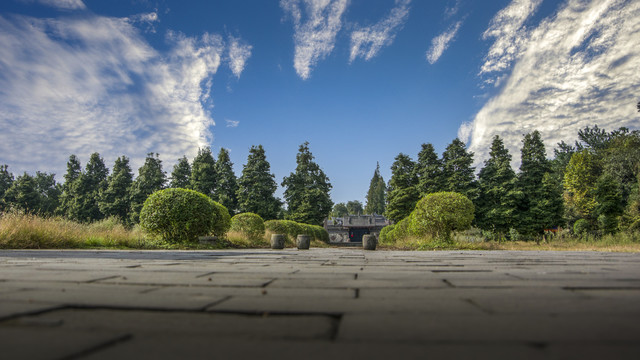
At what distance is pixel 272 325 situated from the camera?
3.67ft

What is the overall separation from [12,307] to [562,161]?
186 feet

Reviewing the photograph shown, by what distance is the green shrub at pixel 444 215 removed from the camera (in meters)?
11.3

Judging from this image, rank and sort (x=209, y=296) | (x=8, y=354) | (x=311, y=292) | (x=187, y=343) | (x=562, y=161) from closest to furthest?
1. (x=8, y=354)
2. (x=187, y=343)
3. (x=209, y=296)
4. (x=311, y=292)
5. (x=562, y=161)

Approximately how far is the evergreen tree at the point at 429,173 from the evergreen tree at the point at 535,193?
19.4 ft

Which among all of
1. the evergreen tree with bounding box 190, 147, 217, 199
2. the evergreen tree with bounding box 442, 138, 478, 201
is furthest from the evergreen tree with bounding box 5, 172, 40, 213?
the evergreen tree with bounding box 442, 138, 478, 201

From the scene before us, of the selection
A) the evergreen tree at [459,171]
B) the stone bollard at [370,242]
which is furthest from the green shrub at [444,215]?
the evergreen tree at [459,171]

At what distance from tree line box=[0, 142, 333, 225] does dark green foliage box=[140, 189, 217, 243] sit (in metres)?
19.2

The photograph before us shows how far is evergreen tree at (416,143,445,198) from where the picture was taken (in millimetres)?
25672

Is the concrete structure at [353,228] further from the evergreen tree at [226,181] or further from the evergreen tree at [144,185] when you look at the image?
the evergreen tree at [144,185]

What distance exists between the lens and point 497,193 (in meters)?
23.9

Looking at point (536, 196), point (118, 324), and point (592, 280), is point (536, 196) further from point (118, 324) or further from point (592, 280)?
point (118, 324)

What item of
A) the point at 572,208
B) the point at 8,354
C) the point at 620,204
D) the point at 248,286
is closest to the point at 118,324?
the point at 8,354

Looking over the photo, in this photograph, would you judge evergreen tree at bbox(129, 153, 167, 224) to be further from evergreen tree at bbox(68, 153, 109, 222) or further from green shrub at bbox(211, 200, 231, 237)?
green shrub at bbox(211, 200, 231, 237)

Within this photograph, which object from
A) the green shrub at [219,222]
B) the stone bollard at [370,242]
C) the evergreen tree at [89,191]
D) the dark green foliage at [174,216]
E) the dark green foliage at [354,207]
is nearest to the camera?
the dark green foliage at [174,216]
